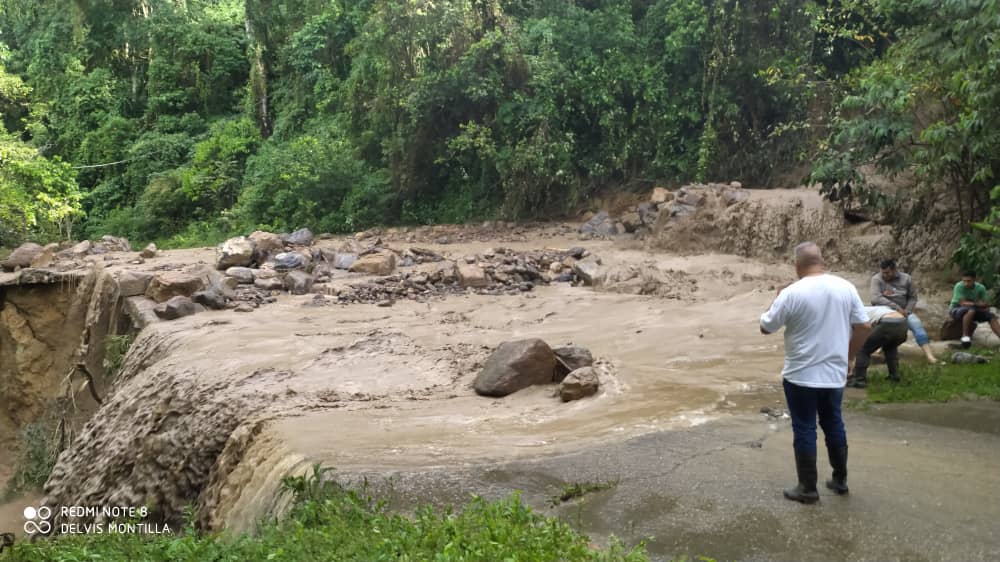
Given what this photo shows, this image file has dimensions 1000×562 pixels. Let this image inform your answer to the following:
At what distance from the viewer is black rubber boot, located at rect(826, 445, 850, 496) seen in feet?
15.6

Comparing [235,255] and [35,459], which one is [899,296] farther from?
[35,459]

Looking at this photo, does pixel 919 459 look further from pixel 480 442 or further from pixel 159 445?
pixel 159 445

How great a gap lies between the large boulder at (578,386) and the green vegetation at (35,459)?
33.5 ft

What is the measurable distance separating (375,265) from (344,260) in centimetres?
103

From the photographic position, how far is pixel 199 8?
111 ft

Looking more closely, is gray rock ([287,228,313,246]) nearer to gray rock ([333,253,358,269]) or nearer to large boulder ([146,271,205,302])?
gray rock ([333,253,358,269])

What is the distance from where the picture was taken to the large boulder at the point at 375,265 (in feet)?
49.5

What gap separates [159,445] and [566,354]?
4.07 m

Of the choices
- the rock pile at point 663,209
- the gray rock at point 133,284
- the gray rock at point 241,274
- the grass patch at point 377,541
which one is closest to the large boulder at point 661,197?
the rock pile at point 663,209

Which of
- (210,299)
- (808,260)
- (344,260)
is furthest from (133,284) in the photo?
(808,260)

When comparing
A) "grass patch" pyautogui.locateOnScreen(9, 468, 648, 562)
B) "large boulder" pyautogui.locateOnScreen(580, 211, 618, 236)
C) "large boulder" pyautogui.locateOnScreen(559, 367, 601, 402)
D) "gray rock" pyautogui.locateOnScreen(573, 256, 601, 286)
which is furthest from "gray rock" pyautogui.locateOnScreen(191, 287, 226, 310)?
"large boulder" pyautogui.locateOnScreen(580, 211, 618, 236)

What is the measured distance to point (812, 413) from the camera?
4695mm

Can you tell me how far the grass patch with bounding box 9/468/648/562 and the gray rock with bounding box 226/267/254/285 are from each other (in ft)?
30.6

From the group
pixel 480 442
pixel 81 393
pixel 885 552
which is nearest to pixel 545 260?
pixel 81 393
